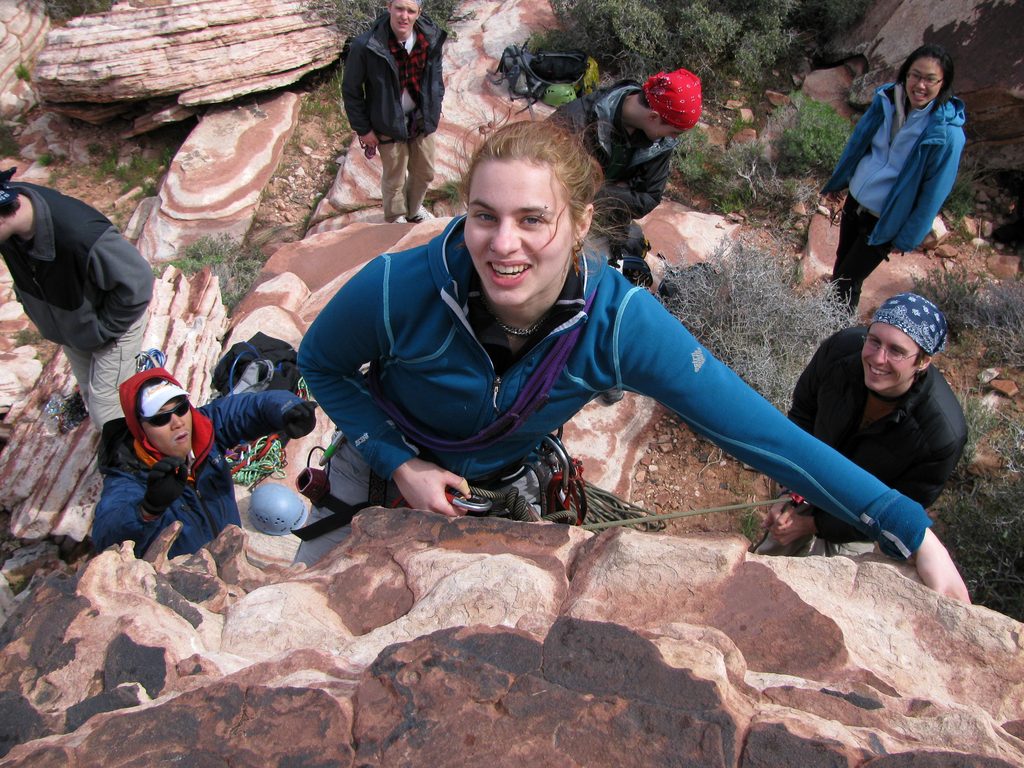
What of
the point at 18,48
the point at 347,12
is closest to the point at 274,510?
the point at 347,12

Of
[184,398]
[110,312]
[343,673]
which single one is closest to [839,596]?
[343,673]

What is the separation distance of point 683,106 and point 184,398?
2662 mm

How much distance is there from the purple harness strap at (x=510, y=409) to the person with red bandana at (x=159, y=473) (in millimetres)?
1110

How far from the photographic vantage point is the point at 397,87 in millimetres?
5023

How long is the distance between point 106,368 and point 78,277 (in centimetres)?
54

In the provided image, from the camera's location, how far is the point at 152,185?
7652mm

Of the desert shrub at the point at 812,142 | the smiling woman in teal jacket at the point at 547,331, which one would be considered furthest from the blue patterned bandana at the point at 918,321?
the desert shrub at the point at 812,142

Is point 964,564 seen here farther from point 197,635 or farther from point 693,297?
point 197,635

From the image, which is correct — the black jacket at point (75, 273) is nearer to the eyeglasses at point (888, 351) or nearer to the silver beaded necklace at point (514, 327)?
the silver beaded necklace at point (514, 327)

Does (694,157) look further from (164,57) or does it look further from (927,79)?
(164,57)

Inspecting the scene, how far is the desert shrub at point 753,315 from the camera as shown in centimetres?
451

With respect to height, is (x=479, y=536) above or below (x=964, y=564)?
above

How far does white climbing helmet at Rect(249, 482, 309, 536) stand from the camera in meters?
3.50

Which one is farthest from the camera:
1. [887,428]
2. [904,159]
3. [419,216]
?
[419,216]
